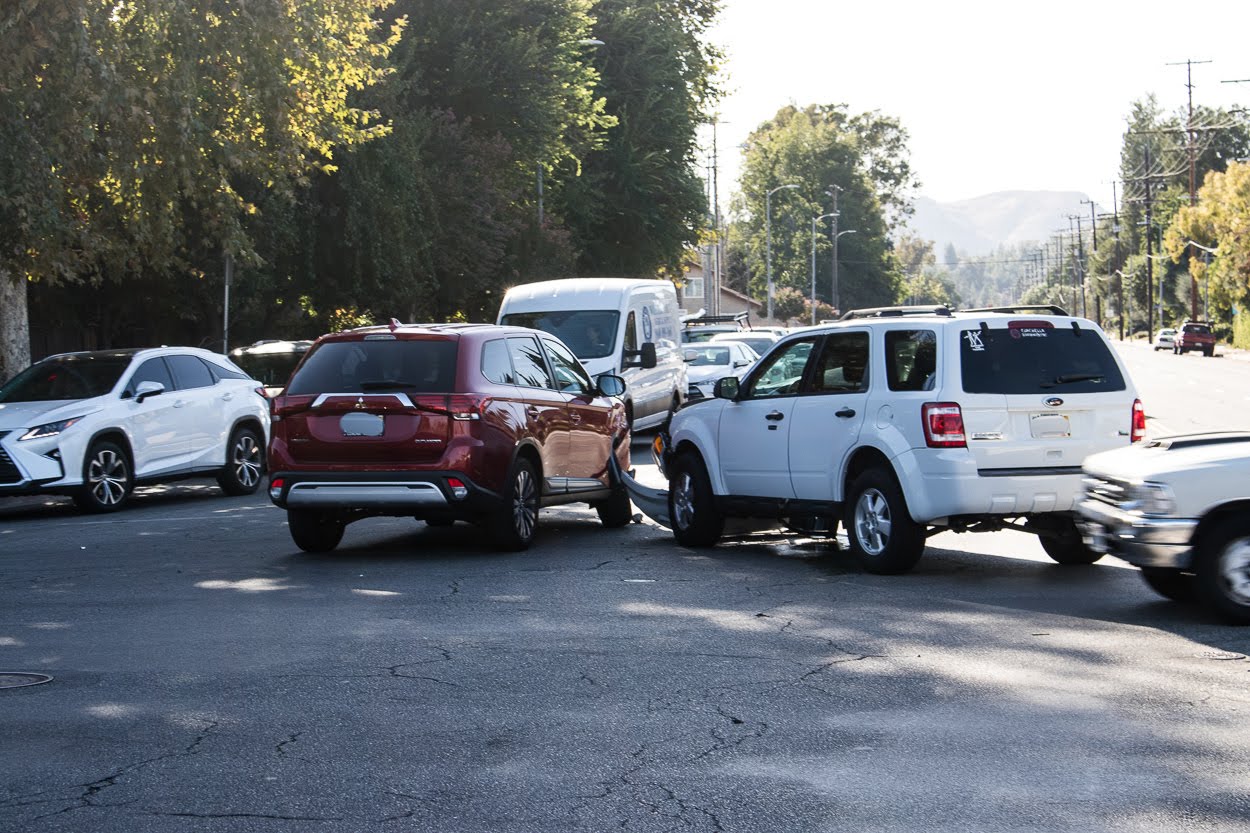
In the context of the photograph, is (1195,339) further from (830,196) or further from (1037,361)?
(1037,361)

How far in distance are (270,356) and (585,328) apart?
1232 cm

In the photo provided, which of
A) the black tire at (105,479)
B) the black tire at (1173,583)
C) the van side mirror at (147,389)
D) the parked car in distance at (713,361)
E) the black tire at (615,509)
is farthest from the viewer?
the parked car in distance at (713,361)

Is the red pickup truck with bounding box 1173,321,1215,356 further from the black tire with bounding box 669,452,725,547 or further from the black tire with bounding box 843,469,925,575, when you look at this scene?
the black tire with bounding box 843,469,925,575

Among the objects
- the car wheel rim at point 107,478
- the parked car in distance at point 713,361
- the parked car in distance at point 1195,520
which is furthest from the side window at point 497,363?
the parked car in distance at point 713,361

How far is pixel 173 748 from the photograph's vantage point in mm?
6496

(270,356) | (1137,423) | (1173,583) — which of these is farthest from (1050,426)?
(270,356)

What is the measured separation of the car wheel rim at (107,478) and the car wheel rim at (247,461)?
2132mm

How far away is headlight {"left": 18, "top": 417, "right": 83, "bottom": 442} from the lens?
16641 mm

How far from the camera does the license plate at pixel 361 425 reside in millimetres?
12320

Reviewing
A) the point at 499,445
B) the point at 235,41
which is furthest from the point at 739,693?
the point at 235,41

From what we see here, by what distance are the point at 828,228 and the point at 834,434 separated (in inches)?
4553

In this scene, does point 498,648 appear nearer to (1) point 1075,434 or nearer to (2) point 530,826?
(2) point 530,826

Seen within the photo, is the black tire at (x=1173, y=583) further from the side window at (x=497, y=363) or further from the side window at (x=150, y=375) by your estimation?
the side window at (x=150, y=375)

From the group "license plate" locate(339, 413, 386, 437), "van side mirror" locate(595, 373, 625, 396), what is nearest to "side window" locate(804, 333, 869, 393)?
"van side mirror" locate(595, 373, 625, 396)
